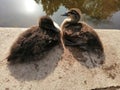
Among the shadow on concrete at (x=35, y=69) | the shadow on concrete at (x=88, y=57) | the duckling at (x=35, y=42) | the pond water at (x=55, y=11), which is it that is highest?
the duckling at (x=35, y=42)

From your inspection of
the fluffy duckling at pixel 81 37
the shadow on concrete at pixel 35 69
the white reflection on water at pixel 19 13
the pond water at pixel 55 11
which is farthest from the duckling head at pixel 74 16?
the white reflection on water at pixel 19 13

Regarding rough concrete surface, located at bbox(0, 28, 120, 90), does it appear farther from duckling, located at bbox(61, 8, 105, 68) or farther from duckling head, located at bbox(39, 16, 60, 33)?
duckling head, located at bbox(39, 16, 60, 33)

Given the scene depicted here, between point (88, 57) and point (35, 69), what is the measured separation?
1.88ft

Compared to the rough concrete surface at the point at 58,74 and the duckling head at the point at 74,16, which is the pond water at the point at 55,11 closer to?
the duckling head at the point at 74,16

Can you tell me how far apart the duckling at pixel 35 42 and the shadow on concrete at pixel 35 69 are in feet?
0.19

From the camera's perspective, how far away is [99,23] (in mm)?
6113

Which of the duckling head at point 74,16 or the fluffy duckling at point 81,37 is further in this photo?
the duckling head at point 74,16

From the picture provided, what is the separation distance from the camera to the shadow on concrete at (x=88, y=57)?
317 cm

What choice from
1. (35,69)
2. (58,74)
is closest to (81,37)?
(58,74)

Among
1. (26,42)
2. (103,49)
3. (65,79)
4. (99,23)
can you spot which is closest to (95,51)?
(103,49)

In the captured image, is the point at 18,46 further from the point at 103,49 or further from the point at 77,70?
the point at 103,49

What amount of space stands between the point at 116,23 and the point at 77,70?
331 cm

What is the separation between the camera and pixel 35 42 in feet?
9.98

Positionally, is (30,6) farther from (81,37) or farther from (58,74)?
(58,74)
